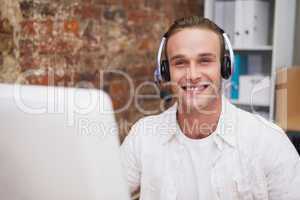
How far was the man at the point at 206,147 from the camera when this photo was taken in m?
1.24

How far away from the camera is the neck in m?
1.32

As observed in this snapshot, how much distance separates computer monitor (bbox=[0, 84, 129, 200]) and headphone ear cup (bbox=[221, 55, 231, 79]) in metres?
0.87

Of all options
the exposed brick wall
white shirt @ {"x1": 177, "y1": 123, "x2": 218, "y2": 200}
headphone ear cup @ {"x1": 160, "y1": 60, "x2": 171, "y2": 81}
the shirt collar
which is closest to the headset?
headphone ear cup @ {"x1": 160, "y1": 60, "x2": 171, "y2": 81}

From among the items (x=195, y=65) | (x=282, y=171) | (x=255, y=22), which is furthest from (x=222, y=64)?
(x=255, y=22)

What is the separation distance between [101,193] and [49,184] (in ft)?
0.27

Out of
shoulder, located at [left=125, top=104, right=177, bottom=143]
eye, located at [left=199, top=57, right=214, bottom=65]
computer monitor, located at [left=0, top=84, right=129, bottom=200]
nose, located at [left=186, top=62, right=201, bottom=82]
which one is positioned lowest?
shoulder, located at [left=125, top=104, right=177, bottom=143]

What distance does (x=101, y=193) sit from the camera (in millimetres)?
504

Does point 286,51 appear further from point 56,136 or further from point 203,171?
point 56,136

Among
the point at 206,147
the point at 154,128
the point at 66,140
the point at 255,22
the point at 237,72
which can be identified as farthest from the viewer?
the point at 237,72

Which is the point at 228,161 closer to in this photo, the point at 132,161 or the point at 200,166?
the point at 200,166

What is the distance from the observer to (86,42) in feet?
6.74

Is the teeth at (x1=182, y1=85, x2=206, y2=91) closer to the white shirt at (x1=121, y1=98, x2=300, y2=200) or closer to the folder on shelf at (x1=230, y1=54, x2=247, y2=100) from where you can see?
the white shirt at (x1=121, y1=98, x2=300, y2=200)

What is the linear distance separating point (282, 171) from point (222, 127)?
0.24m

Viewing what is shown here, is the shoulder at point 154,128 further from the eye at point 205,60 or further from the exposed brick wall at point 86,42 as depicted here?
the exposed brick wall at point 86,42
